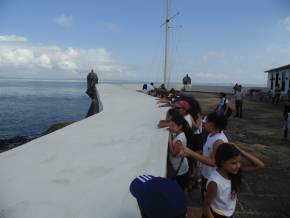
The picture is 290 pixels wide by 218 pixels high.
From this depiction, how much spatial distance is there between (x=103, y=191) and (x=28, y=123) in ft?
128

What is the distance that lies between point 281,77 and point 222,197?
25750 mm

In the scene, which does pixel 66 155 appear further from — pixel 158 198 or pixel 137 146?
pixel 158 198

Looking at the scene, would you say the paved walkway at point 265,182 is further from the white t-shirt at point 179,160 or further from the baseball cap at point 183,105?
the baseball cap at point 183,105

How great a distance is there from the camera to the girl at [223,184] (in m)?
3.10

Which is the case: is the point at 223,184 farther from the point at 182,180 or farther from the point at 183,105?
the point at 183,105

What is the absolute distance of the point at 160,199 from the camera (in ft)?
5.73

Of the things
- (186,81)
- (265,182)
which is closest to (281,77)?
(186,81)

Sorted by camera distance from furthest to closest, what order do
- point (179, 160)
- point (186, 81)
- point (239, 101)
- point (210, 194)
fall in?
point (186, 81) → point (239, 101) → point (179, 160) → point (210, 194)

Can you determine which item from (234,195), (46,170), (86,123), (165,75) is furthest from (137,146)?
(165,75)

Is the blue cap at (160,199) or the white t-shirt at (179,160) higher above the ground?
the blue cap at (160,199)

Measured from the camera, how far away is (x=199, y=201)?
5.29 meters

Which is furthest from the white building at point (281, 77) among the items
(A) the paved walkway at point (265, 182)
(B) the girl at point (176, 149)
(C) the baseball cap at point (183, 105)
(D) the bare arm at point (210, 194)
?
(D) the bare arm at point (210, 194)

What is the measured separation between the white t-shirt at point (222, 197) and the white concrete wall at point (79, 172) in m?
0.55

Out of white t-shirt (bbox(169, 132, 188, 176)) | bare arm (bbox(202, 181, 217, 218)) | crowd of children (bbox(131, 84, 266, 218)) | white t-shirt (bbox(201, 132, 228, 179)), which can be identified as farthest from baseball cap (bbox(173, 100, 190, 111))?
bare arm (bbox(202, 181, 217, 218))
